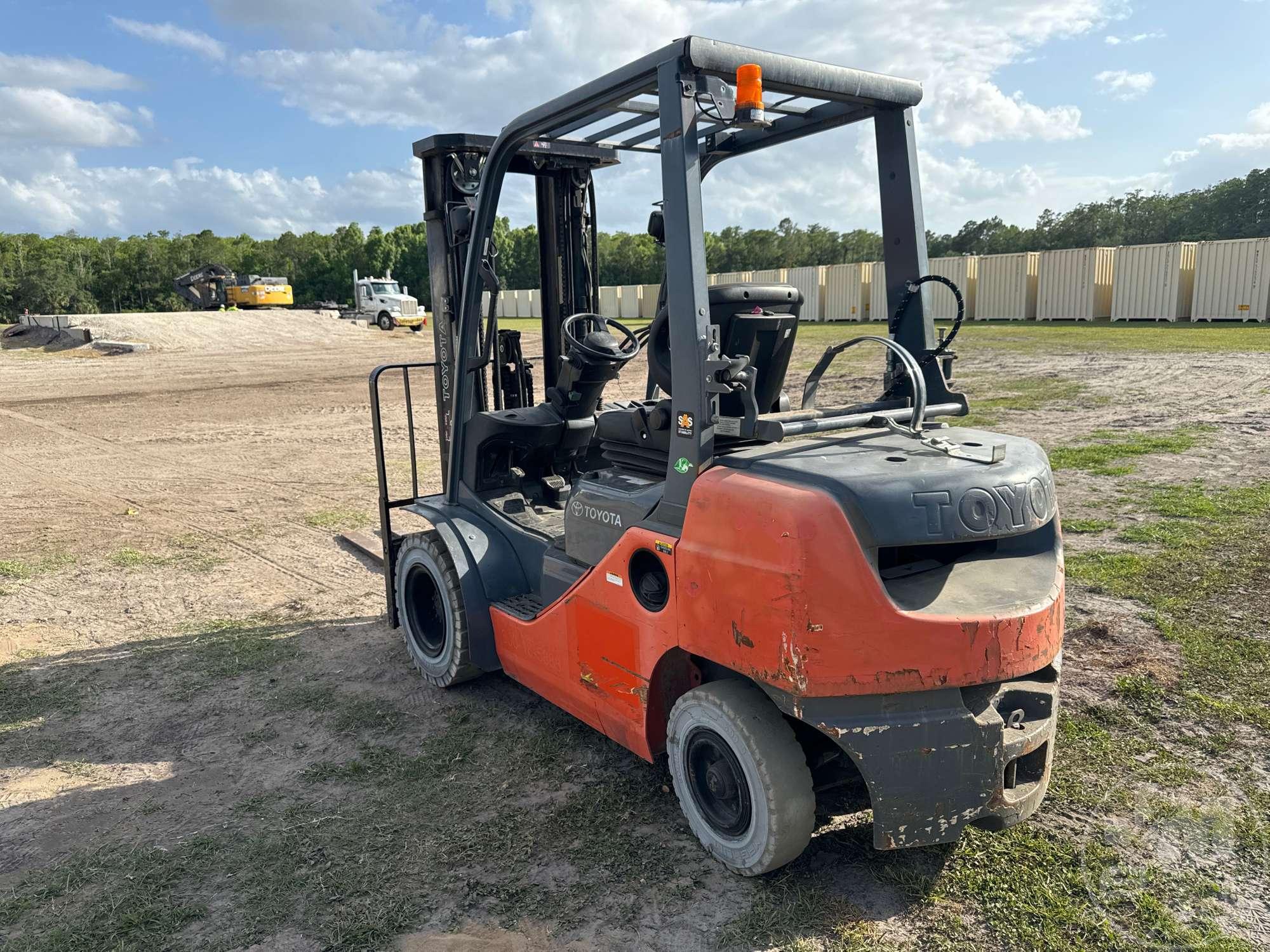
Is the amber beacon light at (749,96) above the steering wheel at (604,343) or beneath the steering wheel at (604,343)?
above

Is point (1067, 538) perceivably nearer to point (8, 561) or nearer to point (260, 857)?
point (260, 857)

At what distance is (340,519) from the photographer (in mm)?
8648

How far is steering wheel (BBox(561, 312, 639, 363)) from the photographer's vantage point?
4633 mm

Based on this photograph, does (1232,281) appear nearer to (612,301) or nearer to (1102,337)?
(1102,337)

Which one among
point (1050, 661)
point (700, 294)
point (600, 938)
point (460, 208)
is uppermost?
point (460, 208)

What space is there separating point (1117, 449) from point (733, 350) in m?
8.88

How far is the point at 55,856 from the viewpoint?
3.52 metres

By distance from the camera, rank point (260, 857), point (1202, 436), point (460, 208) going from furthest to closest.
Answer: point (1202, 436) → point (460, 208) → point (260, 857)

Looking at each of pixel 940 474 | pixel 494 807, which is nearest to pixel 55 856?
Answer: pixel 494 807

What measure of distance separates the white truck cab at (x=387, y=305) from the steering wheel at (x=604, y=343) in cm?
3730

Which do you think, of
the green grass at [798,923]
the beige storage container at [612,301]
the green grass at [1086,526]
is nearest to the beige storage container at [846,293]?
the beige storage container at [612,301]

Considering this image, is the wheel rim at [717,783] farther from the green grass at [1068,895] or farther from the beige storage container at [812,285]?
the beige storage container at [812,285]

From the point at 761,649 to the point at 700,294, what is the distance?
3.89 feet

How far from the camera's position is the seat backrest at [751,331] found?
3.45 m
